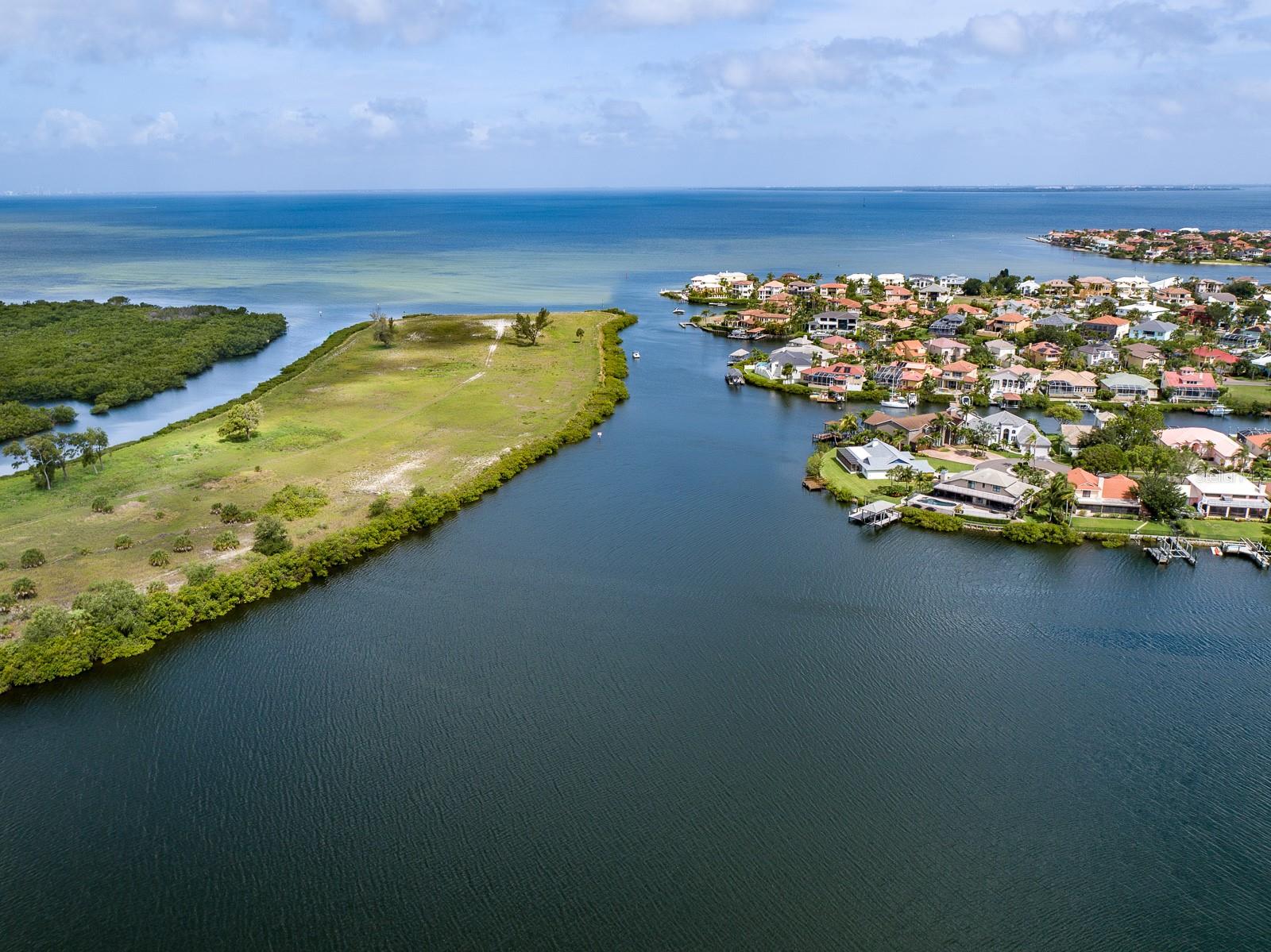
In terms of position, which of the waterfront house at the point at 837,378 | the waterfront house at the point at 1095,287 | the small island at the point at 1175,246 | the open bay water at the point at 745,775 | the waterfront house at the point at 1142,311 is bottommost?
the open bay water at the point at 745,775

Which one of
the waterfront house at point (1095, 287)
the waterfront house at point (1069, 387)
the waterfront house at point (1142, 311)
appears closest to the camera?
the waterfront house at point (1069, 387)

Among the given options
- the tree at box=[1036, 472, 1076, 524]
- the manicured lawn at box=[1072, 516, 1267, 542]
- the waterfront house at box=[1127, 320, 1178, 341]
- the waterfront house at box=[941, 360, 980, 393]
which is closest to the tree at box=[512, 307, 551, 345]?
the waterfront house at box=[941, 360, 980, 393]

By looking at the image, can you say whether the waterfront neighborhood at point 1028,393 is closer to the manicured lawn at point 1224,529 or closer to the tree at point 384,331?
the manicured lawn at point 1224,529

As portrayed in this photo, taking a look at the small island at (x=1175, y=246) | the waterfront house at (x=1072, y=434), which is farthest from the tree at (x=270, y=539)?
the small island at (x=1175, y=246)

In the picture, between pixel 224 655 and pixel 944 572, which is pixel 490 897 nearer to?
pixel 224 655

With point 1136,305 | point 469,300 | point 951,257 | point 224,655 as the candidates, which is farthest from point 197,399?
point 951,257

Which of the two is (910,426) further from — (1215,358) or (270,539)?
(270,539)
